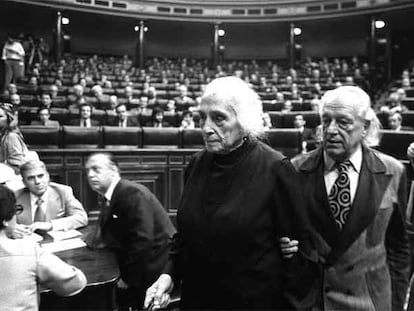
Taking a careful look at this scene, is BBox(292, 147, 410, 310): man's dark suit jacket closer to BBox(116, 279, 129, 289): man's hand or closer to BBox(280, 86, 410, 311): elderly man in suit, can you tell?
BBox(280, 86, 410, 311): elderly man in suit

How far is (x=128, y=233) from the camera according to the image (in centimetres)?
227

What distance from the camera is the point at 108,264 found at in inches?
75.5

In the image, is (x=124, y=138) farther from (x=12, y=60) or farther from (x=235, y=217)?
(x=12, y=60)

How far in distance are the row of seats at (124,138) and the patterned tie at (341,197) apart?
11.3ft

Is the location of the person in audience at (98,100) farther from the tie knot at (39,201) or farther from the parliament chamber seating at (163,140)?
the tie knot at (39,201)

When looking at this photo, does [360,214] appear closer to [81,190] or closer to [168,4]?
[81,190]

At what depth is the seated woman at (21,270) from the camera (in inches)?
53.6

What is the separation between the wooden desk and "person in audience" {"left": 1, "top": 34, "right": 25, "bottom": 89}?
26.1 ft

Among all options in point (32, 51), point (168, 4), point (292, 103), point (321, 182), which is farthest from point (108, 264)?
point (168, 4)

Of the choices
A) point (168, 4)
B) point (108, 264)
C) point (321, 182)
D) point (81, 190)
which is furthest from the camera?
point (168, 4)

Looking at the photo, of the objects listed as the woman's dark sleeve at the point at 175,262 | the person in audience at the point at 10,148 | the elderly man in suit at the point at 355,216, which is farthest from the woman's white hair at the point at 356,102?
the person in audience at the point at 10,148

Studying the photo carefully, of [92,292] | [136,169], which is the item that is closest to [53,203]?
[92,292]

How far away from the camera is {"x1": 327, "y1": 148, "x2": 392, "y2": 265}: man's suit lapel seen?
1.27 m

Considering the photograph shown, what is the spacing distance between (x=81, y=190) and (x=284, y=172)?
374cm
